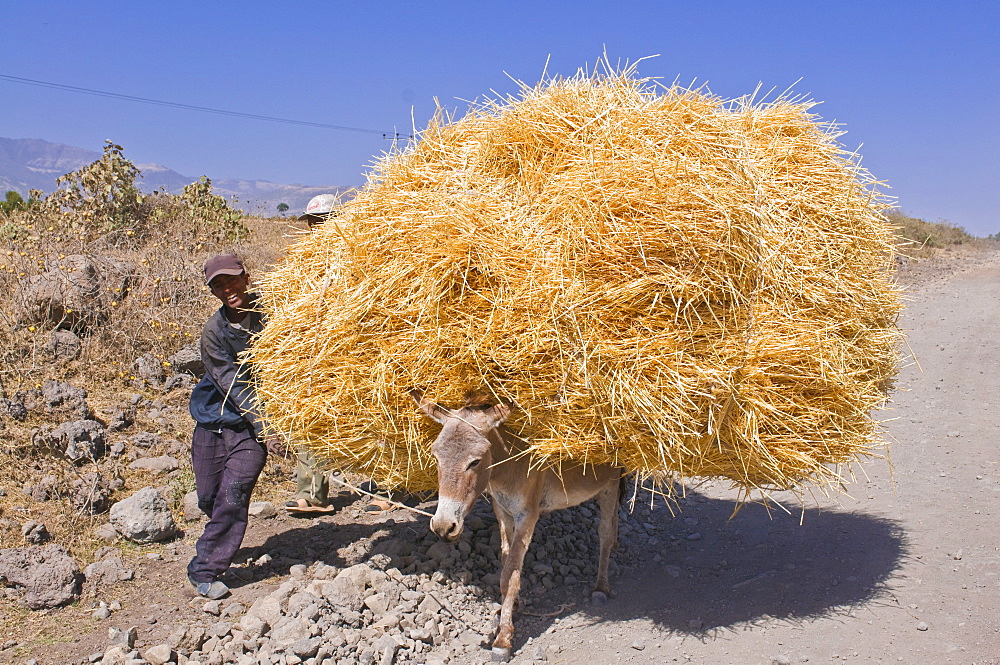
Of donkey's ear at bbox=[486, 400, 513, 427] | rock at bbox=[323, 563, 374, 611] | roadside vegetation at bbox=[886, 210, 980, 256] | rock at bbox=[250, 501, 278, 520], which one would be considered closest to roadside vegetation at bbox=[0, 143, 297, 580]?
rock at bbox=[250, 501, 278, 520]

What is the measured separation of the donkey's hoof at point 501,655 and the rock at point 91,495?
3.45 meters

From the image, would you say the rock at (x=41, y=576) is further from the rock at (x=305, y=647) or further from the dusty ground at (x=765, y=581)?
the rock at (x=305, y=647)

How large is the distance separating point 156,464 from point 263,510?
1174 millimetres

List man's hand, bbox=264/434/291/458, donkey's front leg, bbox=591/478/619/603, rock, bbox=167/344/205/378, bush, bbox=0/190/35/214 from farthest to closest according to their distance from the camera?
1. bush, bbox=0/190/35/214
2. rock, bbox=167/344/205/378
3. donkey's front leg, bbox=591/478/619/603
4. man's hand, bbox=264/434/291/458

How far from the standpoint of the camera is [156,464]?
21.4ft

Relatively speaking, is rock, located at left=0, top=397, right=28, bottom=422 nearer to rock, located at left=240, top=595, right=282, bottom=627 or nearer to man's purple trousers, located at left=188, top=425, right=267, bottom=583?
man's purple trousers, located at left=188, top=425, right=267, bottom=583

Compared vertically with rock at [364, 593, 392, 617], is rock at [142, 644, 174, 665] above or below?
below

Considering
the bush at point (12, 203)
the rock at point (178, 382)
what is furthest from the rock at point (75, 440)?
the bush at point (12, 203)

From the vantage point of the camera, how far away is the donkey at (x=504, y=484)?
3.54 meters

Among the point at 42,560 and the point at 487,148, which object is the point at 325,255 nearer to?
the point at 487,148

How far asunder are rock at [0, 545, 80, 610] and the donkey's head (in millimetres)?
2757

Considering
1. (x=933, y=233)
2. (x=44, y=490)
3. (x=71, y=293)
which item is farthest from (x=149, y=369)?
(x=933, y=233)

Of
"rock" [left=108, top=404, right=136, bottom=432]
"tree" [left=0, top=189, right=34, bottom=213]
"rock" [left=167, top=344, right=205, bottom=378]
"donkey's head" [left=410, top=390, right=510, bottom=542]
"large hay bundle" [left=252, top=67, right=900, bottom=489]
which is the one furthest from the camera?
"tree" [left=0, top=189, right=34, bottom=213]

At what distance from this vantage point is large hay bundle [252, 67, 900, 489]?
3357 millimetres
